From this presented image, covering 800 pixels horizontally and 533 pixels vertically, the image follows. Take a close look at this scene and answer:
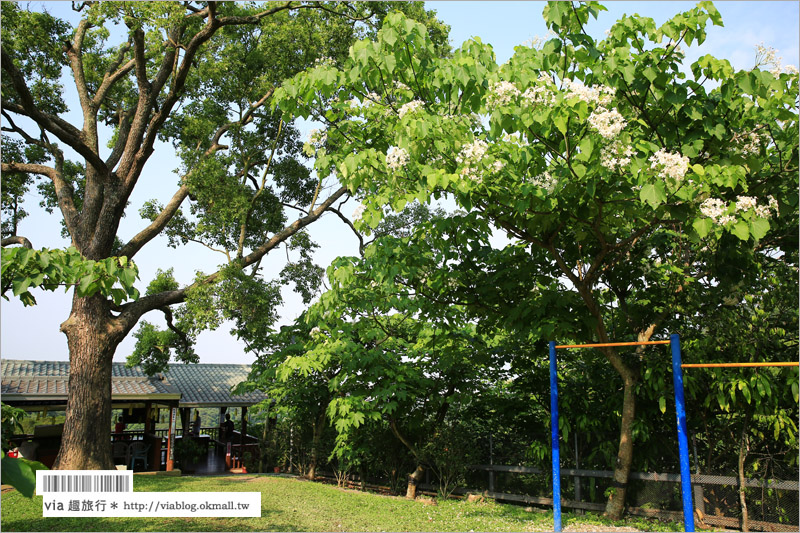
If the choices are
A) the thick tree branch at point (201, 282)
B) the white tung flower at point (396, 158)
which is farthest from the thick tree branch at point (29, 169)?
the white tung flower at point (396, 158)

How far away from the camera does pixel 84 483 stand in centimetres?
689

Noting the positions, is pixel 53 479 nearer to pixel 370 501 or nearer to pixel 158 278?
pixel 370 501

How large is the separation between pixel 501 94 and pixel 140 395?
12.1 meters

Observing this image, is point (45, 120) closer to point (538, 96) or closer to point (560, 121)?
point (538, 96)

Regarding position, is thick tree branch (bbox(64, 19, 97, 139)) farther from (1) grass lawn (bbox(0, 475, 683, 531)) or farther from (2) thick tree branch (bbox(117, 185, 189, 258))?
(1) grass lawn (bbox(0, 475, 683, 531))

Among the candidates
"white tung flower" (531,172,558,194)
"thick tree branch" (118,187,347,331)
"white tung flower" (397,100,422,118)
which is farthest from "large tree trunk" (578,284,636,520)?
"thick tree branch" (118,187,347,331)

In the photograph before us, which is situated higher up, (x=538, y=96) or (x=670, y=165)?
(x=538, y=96)

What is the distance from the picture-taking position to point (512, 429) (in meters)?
→ 9.66

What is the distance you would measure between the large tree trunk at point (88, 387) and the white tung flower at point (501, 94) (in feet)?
29.9

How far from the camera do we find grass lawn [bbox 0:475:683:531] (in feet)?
21.1

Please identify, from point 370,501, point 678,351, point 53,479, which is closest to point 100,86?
point 53,479

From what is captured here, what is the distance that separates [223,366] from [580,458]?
15.2 metres

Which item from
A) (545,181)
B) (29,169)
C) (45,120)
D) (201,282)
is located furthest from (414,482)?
(29,169)

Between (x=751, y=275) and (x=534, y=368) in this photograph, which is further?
(x=534, y=368)
